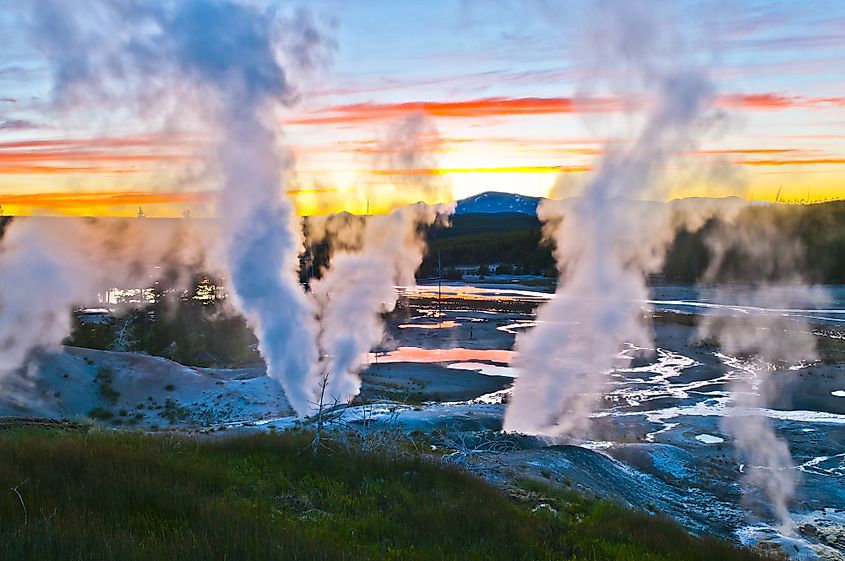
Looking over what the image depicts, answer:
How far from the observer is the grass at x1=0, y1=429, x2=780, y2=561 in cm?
664

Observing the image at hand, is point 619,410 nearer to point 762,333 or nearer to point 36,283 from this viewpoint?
point 762,333

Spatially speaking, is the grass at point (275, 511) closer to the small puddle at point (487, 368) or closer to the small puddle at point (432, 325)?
the small puddle at point (487, 368)

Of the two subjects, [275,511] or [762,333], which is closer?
[275,511]

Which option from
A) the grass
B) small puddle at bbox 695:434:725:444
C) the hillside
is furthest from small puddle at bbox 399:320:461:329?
the grass

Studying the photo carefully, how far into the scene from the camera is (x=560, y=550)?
8.48 metres

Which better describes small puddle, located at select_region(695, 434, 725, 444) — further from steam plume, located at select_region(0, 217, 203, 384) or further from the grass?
steam plume, located at select_region(0, 217, 203, 384)

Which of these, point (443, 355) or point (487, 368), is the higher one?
point (443, 355)

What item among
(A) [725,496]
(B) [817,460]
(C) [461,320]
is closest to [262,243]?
(A) [725,496]

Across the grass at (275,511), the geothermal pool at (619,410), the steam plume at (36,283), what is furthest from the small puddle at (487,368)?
the grass at (275,511)

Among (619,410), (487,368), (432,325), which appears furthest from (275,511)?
(432,325)

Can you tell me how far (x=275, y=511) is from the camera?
28.2ft

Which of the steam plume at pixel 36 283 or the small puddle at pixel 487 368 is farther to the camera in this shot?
the small puddle at pixel 487 368

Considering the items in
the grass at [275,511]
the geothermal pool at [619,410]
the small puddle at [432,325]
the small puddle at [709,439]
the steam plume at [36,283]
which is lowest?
the small puddle at [709,439]

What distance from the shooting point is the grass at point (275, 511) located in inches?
261
